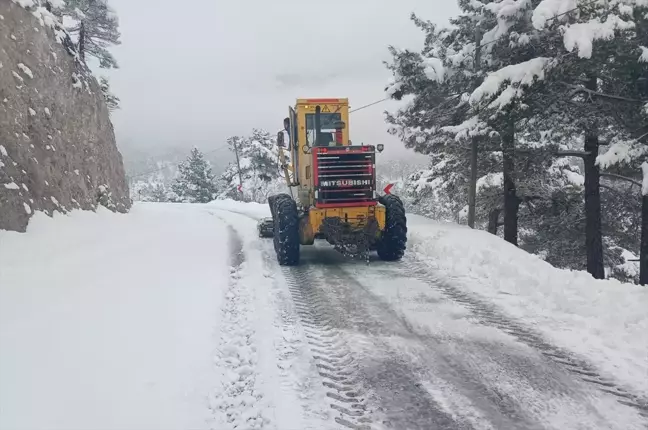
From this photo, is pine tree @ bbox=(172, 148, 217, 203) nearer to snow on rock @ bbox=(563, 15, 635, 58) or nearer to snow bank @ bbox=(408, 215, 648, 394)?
snow bank @ bbox=(408, 215, 648, 394)

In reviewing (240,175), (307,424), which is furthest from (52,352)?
(240,175)

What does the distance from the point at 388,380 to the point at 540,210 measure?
16.2 m

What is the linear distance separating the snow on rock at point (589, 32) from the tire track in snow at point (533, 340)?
521cm

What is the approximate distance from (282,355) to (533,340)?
2.81m

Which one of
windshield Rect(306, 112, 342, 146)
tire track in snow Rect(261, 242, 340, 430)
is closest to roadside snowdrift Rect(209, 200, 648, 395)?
tire track in snow Rect(261, 242, 340, 430)

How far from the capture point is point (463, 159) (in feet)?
58.8

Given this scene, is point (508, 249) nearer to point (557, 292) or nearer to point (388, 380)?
point (557, 292)

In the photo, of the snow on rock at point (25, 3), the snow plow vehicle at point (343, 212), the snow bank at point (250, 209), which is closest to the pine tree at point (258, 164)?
the snow bank at point (250, 209)

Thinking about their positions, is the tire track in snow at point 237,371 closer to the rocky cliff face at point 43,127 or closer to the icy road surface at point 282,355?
the icy road surface at point 282,355

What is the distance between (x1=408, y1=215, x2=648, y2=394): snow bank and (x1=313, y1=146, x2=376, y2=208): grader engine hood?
2107 mm

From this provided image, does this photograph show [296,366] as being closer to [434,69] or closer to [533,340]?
[533,340]

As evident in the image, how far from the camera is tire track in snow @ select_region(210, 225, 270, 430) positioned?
357 cm

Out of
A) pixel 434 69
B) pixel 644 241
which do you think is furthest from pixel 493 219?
pixel 644 241

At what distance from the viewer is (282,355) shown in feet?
15.6
